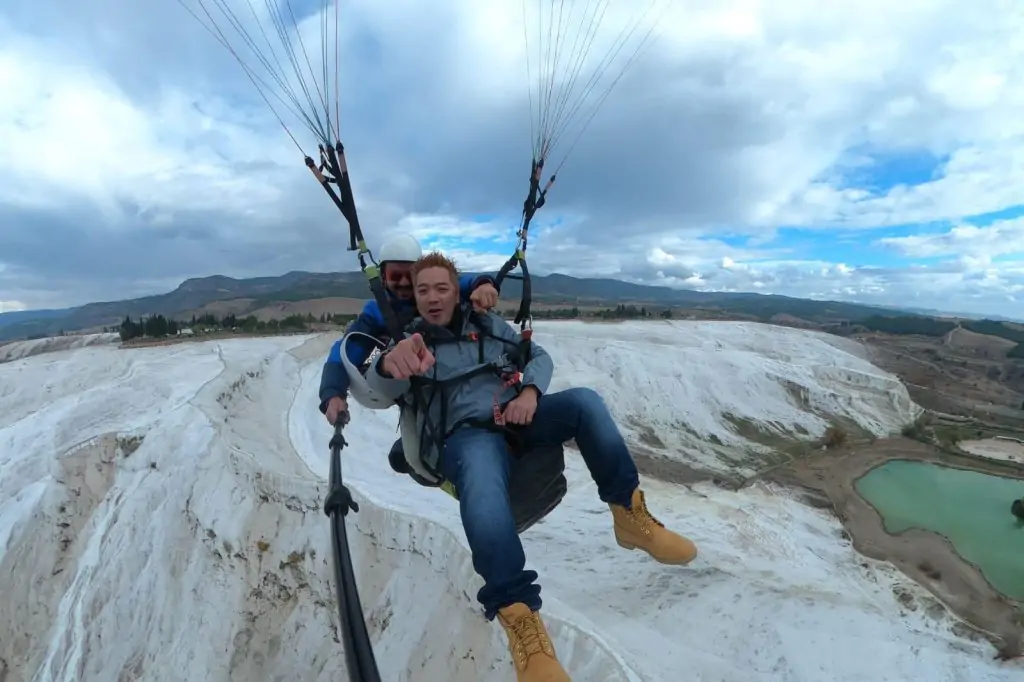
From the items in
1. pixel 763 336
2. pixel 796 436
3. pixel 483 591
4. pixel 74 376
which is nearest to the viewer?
pixel 483 591

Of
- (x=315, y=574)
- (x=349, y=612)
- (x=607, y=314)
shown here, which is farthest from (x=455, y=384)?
(x=607, y=314)

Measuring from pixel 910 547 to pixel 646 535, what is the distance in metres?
16.1

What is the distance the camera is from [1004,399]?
152ft

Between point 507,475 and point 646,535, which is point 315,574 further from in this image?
point 507,475

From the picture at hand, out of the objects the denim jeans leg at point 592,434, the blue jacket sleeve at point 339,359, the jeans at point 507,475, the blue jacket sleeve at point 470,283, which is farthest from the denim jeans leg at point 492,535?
the blue jacket sleeve at point 470,283

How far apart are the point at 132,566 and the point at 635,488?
1160 centimetres

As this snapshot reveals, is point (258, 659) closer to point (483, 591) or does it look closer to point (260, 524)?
point (260, 524)

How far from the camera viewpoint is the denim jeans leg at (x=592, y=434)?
3.02m

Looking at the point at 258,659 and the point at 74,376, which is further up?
the point at 74,376

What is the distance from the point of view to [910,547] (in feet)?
49.4

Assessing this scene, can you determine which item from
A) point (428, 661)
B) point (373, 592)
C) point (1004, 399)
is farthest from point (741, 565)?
point (1004, 399)

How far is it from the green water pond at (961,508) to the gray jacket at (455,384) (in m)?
17.0

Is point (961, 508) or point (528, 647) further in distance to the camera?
point (961, 508)

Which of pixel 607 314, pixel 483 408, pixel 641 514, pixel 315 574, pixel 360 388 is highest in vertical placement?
pixel 360 388
